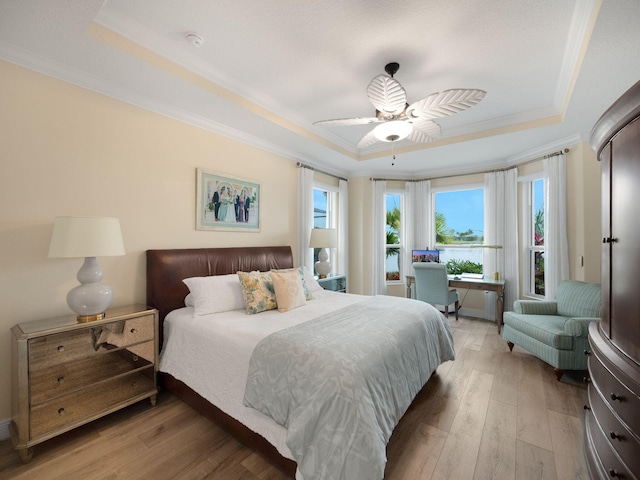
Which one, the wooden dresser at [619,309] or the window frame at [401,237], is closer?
the wooden dresser at [619,309]

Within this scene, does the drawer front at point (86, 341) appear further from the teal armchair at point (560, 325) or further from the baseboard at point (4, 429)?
the teal armchair at point (560, 325)

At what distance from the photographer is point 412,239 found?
520cm

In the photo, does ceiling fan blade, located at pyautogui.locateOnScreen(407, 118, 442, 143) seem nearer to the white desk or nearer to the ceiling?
the ceiling

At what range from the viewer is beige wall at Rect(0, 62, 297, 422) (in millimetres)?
1870

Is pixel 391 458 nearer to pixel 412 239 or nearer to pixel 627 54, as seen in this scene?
pixel 627 54

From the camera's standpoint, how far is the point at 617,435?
47.7 inches

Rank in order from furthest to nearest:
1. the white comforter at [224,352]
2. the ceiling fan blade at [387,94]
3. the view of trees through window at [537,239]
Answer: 1. the view of trees through window at [537,239]
2. the ceiling fan blade at [387,94]
3. the white comforter at [224,352]

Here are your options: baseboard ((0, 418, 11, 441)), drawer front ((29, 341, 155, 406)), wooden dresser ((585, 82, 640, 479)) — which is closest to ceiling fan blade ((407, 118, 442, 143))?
wooden dresser ((585, 82, 640, 479))

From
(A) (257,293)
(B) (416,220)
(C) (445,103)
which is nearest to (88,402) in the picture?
(A) (257,293)

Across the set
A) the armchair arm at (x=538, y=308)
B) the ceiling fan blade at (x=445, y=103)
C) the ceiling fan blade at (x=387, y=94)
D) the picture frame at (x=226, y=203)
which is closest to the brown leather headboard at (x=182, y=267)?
the picture frame at (x=226, y=203)

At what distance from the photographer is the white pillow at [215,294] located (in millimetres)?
2357

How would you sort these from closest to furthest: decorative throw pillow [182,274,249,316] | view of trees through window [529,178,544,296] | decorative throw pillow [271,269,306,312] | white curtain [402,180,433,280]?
decorative throw pillow [182,274,249,316]
decorative throw pillow [271,269,306,312]
view of trees through window [529,178,544,296]
white curtain [402,180,433,280]

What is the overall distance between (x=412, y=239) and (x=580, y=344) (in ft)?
9.58

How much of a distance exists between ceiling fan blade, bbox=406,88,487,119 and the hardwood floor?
2.28 m
